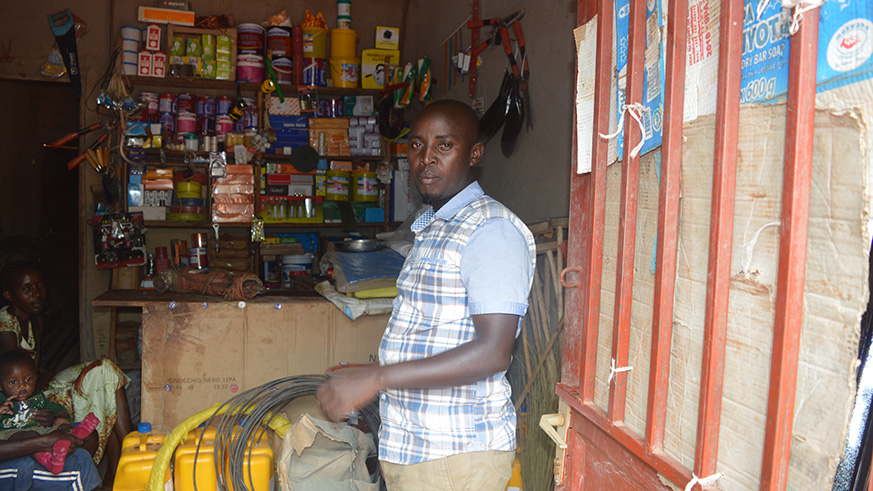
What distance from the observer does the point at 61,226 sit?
847 cm

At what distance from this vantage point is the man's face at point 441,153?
1.67 metres

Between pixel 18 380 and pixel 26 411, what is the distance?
168 millimetres

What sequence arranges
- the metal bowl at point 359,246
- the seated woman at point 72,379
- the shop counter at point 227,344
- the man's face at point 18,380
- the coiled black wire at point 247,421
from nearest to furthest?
the coiled black wire at point 247,421
the man's face at point 18,380
the shop counter at point 227,344
the seated woman at point 72,379
the metal bowl at point 359,246

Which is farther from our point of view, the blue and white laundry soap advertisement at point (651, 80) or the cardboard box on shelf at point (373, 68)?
the cardboard box on shelf at point (373, 68)

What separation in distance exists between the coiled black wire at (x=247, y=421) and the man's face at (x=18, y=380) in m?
1.00

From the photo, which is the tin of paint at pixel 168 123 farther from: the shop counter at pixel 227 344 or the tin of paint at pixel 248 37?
the shop counter at pixel 227 344

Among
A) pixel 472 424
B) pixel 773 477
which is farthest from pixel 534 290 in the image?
pixel 773 477

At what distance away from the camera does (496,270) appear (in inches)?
55.4

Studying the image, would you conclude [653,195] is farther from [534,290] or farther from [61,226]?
[61,226]

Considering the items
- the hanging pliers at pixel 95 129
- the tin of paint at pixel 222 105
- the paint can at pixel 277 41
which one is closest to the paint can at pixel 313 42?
the paint can at pixel 277 41

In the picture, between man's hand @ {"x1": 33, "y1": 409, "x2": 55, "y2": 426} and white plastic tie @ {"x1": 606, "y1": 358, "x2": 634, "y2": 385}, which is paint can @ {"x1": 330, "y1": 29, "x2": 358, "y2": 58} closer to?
man's hand @ {"x1": 33, "y1": 409, "x2": 55, "y2": 426}

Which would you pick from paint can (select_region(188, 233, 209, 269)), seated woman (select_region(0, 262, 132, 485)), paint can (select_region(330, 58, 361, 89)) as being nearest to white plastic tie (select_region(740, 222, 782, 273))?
seated woman (select_region(0, 262, 132, 485))

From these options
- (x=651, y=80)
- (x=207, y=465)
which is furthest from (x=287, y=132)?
(x=651, y=80)

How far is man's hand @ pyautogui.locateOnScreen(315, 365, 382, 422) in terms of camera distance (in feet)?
4.58
